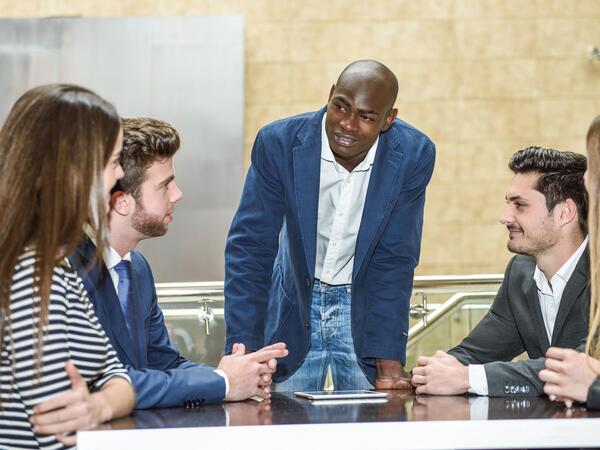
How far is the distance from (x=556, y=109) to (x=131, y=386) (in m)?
5.09

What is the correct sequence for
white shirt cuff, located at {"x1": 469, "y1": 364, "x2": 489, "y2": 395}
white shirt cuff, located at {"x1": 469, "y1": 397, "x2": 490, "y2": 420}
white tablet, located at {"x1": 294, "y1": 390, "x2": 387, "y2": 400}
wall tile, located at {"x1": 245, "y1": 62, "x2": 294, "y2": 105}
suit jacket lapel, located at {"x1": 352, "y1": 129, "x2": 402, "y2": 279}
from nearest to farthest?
white shirt cuff, located at {"x1": 469, "y1": 397, "x2": 490, "y2": 420}, white tablet, located at {"x1": 294, "y1": 390, "x2": 387, "y2": 400}, white shirt cuff, located at {"x1": 469, "y1": 364, "x2": 489, "y2": 395}, suit jacket lapel, located at {"x1": 352, "y1": 129, "x2": 402, "y2": 279}, wall tile, located at {"x1": 245, "y1": 62, "x2": 294, "y2": 105}

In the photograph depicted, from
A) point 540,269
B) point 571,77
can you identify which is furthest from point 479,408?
point 571,77

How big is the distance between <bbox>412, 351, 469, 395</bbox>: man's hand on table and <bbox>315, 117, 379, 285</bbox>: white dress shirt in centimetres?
68

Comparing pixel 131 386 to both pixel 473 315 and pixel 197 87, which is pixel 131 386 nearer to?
pixel 473 315

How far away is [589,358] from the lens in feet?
7.79

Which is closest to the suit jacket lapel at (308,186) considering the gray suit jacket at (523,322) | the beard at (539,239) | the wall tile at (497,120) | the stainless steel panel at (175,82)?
the gray suit jacket at (523,322)

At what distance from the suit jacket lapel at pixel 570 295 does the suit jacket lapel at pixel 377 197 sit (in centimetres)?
60

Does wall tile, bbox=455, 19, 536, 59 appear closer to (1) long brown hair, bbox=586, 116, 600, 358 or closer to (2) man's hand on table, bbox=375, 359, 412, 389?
(2) man's hand on table, bbox=375, 359, 412, 389

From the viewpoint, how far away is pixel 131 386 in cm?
217

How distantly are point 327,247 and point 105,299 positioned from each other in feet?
3.10

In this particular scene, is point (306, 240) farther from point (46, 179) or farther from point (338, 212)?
point (46, 179)

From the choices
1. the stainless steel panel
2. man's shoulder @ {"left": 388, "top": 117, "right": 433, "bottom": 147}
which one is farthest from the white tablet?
the stainless steel panel

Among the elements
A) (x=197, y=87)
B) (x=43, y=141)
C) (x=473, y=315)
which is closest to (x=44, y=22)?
(x=197, y=87)

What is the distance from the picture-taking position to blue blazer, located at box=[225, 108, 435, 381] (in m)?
3.12
